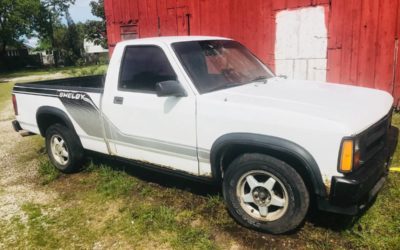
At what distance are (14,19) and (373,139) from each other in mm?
45838

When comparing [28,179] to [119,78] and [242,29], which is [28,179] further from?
[242,29]

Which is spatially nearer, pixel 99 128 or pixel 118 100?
pixel 118 100

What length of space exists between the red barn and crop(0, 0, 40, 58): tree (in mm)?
37248

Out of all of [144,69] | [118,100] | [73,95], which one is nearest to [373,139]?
[144,69]

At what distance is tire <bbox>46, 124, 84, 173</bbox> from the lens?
539 centimetres

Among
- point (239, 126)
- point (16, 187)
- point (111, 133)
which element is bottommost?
point (16, 187)

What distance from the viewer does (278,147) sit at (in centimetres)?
326

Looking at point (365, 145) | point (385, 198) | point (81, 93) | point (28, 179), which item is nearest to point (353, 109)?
point (365, 145)

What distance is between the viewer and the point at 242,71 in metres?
4.51

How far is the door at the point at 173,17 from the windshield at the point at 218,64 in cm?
642

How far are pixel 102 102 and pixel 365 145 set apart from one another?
10.1 feet

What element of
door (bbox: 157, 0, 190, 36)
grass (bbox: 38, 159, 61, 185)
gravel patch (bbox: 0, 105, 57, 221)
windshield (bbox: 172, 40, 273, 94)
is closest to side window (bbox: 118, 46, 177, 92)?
windshield (bbox: 172, 40, 273, 94)

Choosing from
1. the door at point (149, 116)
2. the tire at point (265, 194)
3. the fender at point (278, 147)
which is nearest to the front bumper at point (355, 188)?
the fender at point (278, 147)

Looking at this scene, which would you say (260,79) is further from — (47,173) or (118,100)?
(47,173)
